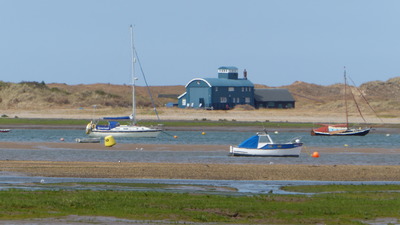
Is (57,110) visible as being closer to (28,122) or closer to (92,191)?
(28,122)

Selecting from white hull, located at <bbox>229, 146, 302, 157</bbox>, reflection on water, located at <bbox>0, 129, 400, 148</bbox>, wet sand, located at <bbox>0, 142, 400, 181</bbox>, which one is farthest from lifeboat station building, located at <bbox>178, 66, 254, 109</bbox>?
wet sand, located at <bbox>0, 142, 400, 181</bbox>

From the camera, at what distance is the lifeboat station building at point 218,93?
124400 millimetres

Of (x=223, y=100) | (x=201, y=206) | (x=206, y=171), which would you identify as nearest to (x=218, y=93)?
(x=223, y=100)

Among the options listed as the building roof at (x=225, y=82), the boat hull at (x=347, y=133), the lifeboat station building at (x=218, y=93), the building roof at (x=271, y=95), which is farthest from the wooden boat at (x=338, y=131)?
the building roof at (x=271, y=95)

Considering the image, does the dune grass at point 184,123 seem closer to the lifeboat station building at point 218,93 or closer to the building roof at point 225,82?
the lifeboat station building at point 218,93

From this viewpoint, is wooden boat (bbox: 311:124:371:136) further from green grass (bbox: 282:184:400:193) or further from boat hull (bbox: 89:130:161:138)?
green grass (bbox: 282:184:400:193)

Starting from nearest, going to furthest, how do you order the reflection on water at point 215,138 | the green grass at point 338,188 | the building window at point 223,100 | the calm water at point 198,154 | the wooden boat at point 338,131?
the green grass at point 338,188
the calm water at point 198,154
the reflection on water at point 215,138
the wooden boat at point 338,131
the building window at point 223,100

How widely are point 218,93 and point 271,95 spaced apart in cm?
1358

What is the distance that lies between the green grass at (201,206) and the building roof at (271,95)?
339ft

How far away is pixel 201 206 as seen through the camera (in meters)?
26.0

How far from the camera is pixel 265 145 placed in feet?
170

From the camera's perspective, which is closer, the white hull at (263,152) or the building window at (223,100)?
the white hull at (263,152)

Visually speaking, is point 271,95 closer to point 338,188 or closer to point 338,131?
point 338,131

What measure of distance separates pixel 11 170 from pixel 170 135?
1628 inches
